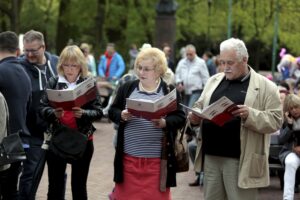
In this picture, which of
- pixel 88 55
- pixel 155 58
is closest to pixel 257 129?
pixel 155 58

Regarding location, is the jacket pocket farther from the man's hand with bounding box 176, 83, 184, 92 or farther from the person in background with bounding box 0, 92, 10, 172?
the man's hand with bounding box 176, 83, 184, 92

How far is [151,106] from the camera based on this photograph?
20.0 feet

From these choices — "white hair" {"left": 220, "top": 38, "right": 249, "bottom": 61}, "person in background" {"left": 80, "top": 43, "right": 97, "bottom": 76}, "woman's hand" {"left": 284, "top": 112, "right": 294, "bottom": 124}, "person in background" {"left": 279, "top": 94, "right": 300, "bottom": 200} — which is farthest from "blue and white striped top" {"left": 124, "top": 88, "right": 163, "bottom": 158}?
"person in background" {"left": 80, "top": 43, "right": 97, "bottom": 76}

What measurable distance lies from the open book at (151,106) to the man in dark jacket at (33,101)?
2.03m

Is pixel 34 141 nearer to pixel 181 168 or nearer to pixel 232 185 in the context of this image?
pixel 181 168

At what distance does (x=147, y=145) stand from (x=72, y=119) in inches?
37.3

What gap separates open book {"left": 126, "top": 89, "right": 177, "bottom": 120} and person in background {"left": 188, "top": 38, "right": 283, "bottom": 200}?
11.7 inches

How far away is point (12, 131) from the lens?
7.52m

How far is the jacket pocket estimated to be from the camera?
6273 millimetres

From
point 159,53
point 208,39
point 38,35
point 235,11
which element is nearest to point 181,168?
point 159,53

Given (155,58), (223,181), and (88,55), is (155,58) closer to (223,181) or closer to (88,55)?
(223,181)

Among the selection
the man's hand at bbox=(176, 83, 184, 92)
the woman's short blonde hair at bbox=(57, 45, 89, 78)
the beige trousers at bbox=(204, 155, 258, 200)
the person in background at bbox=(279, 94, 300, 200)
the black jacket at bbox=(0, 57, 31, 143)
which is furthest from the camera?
the man's hand at bbox=(176, 83, 184, 92)

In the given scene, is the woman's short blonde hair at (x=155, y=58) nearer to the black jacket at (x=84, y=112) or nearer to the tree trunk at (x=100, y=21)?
the black jacket at (x=84, y=112)

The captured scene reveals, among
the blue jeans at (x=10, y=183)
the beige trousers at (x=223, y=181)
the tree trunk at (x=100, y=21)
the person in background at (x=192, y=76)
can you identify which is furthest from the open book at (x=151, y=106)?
the tree trunk at (x=100, y=21)
